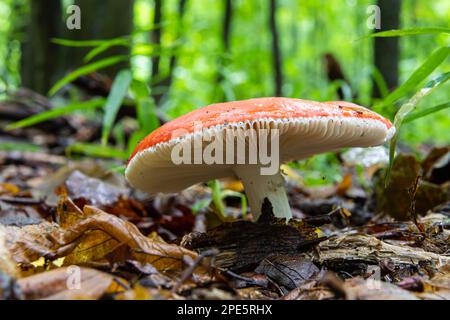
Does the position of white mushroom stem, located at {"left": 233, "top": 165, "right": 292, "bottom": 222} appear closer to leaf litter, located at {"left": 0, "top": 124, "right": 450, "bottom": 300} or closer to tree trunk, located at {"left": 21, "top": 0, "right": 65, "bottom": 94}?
leaf litter, located at {"left": 0, "top": 124, "right": 450, "bottom": 300}

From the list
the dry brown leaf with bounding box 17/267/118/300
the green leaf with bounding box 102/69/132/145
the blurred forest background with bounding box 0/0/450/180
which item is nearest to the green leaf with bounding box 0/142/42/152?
the blurred forest background with bounding box 0/0/450/180

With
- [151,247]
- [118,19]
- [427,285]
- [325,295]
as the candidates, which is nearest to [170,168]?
[151,247]

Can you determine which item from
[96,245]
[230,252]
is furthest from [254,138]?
[96,245]

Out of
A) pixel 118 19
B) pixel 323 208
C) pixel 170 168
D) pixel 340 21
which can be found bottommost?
pixel 323 208

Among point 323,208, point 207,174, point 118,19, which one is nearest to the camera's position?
point 207,174

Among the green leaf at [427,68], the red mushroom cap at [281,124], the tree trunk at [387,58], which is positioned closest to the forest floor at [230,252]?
the red mushroom cap at [281,124]

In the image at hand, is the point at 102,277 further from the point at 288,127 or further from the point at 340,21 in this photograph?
the point at 340,21

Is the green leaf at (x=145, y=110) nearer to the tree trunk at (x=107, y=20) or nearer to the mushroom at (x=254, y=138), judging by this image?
the mushroom at (x=254, y=138)
